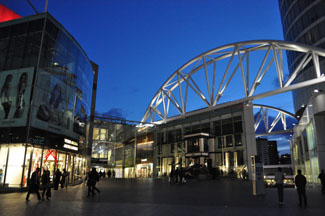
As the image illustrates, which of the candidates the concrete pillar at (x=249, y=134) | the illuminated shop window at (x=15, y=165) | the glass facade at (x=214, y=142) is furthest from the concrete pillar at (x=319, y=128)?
the illuminated shop window at (x=15, y=165)

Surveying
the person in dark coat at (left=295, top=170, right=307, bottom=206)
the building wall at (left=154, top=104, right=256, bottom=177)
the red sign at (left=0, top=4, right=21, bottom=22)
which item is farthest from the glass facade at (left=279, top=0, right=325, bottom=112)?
the red sign at (left=0, top=4, right=21, bottom=22)

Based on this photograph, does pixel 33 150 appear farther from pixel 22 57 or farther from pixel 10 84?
pixel 22 57

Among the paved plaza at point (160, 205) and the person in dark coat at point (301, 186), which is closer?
the paved plaza at point (160, 205)

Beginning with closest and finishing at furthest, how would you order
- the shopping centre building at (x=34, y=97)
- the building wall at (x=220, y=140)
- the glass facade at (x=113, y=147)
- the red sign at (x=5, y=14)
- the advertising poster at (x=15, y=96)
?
the shopping centre building at (x=34, y=97), the advertising poster at (x=15, y=96), the red sign at (x=5, y=14), the building wall at (x=220, y=140), the glass facade at (x=113, y=147)

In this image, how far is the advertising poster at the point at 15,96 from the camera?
71.5 feet

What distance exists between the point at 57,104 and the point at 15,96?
382 centimetres

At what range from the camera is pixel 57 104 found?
25.5 metres

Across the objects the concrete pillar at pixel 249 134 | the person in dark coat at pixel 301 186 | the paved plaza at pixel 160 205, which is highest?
the concrete pillar at pixel 249 134

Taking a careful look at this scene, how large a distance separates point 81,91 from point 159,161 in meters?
26.9

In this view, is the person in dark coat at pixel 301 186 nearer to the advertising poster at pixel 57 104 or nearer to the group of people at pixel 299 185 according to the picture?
the group of people at pixel 299 185

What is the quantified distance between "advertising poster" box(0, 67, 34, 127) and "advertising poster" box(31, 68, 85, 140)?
73cm

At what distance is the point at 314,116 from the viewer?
76.5 ft

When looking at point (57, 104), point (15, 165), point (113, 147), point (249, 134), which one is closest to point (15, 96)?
point (57, 104)

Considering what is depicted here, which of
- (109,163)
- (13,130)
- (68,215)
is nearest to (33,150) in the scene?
(13,130)
